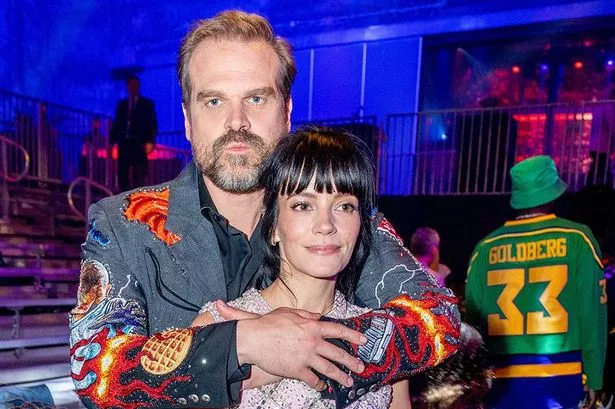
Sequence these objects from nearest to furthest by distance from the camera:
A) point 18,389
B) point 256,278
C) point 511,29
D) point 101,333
→ point 101,333 → point 256,278 → point 18,389 → point 511,29

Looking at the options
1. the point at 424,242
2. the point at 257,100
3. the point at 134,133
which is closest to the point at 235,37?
the point at 257,100

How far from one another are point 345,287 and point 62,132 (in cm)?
1322

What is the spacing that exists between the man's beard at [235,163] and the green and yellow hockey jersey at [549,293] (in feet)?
8.16

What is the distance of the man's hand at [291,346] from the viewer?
3.84 feet

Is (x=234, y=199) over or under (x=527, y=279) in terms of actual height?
over

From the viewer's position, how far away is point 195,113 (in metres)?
1.82

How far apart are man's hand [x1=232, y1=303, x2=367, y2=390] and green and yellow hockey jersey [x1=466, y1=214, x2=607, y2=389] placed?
2731 mm

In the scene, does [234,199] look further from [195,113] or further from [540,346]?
[540,346]

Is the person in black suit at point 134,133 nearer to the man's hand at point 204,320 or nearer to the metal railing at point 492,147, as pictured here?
the metal railing at point 492,147

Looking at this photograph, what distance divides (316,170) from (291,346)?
612mm

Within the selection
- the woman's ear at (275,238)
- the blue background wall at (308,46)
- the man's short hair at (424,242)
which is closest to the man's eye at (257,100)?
the woman's ear at (275,238)

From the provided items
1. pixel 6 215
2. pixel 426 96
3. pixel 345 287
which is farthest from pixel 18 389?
pixel 426 96

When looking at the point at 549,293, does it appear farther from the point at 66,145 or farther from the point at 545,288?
the point at 66,145

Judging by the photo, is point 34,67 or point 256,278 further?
point 34,67
